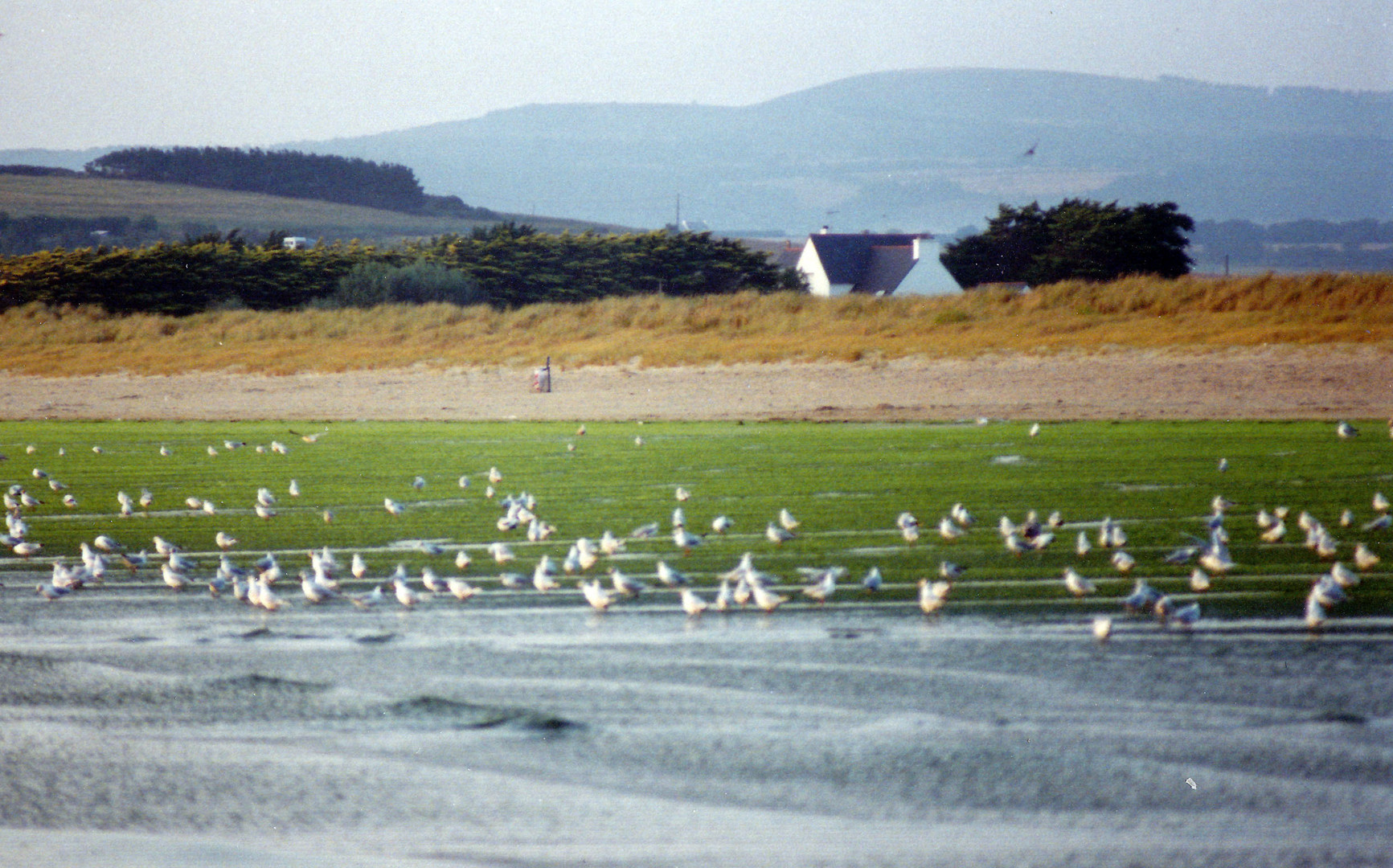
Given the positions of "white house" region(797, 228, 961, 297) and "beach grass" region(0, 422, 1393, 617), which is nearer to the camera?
"beach grass" region(0, 422, 1393, 617)

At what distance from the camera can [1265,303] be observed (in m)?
30.2

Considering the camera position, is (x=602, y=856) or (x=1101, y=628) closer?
(x=602, y=856)

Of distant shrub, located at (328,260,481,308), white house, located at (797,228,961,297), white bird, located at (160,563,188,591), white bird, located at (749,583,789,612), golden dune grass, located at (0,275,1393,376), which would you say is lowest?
white bird, located at (160,563,188,591)

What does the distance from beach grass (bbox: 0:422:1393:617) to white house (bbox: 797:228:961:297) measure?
38630 mm

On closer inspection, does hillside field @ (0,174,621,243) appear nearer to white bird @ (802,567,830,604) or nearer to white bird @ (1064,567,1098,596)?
white bird @ (802,567,830,604)

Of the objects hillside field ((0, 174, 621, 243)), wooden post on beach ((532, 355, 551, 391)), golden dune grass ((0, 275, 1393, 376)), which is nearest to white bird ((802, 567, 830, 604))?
wooden post on beach ((532, 355, 551, 391))

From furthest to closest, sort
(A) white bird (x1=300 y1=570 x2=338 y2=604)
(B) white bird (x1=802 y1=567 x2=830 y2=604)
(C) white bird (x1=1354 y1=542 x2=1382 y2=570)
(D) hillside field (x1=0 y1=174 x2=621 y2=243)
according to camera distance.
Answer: (D) hillside field (x1=0 y1=174 x2=621 y2=243) → (C) white bird (x1=1354 y1=542 x2=1382 y2=570) → (A) white bird (x1=300 y1=570 x2=338 y2=604) → (B) white bird (x1=802 y1=567 x2=830 y2=604)

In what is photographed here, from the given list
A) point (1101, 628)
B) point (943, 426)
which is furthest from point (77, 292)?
point (1101, 628)

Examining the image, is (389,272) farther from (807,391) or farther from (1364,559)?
(1364,559)

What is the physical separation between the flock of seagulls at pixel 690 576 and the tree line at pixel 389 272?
1112 inches

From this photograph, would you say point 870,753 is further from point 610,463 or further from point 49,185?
point 49,185

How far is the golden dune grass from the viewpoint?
27625mm

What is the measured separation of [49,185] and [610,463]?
5214 centimetres

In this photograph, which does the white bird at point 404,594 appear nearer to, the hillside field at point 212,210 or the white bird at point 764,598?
the white bird at point 764,598
